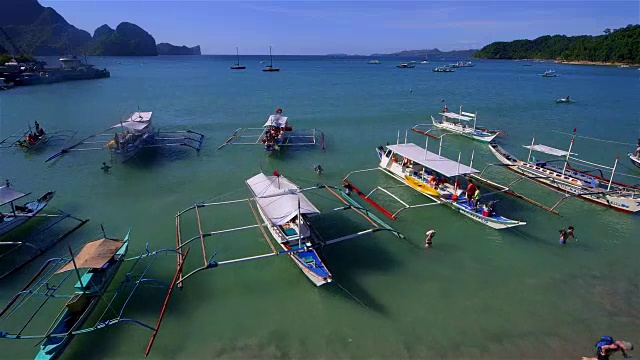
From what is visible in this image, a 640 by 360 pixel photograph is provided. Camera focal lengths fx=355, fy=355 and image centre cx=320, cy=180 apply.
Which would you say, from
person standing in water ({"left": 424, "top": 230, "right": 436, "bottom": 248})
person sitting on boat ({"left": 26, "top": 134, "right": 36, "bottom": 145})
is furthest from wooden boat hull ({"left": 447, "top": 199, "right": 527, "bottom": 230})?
person sitting on boat ({"left": 26, "top": 134, "right": 36, "bottom": 145})

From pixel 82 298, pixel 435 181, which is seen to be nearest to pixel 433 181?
pixel 435 181

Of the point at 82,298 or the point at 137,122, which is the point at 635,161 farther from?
the point at 137,122

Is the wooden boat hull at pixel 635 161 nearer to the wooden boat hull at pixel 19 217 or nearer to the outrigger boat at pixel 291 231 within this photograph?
the outrigger boat at pixel 291 231

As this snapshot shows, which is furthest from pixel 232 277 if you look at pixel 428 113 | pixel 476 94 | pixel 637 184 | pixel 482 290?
pixel 476 94

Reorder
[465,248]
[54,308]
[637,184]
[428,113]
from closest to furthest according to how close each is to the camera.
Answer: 1. [54,308]
2. [465,248]
3. [637,184]
4. [428,113]

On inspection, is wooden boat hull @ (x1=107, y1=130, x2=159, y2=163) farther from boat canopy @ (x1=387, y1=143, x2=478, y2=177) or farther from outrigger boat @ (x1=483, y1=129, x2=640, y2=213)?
outrigger boat @ (x1=483, y1=129, x2=640, y2=213)

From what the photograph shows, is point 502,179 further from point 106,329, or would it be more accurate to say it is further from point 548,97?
point 548,97

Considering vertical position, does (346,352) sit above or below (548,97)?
below
